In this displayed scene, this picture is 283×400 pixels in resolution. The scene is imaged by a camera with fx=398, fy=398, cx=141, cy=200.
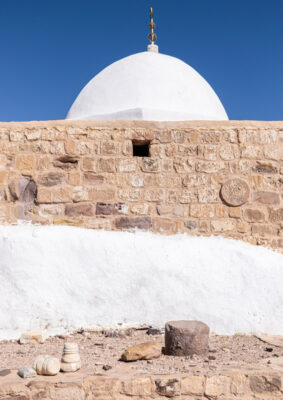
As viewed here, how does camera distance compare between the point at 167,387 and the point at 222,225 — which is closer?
the point at 167,387

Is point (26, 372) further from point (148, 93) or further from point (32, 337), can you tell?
point (148, 93)

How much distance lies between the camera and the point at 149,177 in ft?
Answer: 13.9

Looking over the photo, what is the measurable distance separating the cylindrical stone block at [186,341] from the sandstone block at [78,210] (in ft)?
5.33

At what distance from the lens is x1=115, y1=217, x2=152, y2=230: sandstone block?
418cm

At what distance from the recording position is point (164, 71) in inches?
275

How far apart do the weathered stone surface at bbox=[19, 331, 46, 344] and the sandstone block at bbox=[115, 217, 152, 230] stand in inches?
51.7

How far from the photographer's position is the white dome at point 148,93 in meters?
6.27

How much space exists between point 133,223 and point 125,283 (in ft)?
2.17

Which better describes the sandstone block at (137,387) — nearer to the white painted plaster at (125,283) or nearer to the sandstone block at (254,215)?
the white painted plaster at (125,283)

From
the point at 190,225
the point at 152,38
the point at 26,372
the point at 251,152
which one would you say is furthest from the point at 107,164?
the point at 152,38

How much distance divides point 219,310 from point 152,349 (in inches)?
41.1

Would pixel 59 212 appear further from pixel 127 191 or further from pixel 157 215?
pixel 157 215

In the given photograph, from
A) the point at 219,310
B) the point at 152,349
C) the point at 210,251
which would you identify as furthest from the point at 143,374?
the point at 210,251

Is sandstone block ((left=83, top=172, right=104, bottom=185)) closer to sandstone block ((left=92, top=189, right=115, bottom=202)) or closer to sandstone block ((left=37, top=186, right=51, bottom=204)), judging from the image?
sandstone block ((left=92, top=189, right=115, bottom=202))
